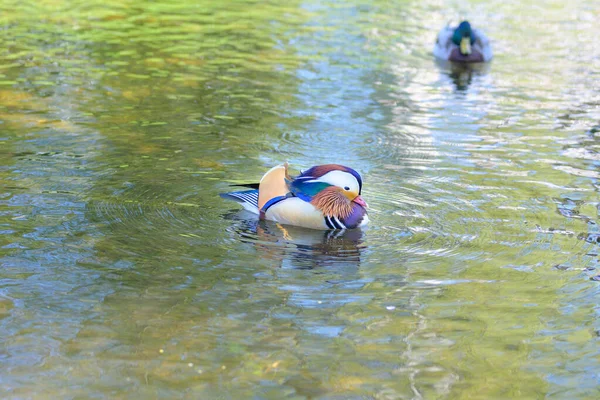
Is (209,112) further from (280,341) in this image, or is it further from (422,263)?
(280,341)

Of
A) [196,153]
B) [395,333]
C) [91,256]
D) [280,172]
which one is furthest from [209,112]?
[395,333]

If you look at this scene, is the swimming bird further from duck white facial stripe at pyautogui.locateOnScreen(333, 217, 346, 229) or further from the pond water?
duck white facial stripe at pyautogui.locateOnScreen(333, 217, 346, 229)

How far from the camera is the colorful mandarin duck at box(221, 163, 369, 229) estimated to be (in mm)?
9648

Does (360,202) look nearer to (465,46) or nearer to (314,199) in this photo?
(314,199)

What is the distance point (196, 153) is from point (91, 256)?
3.75 metres

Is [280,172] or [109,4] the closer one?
[280,172]

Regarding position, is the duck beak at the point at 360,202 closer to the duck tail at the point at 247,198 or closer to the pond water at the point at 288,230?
the pond water at the point at 288,230

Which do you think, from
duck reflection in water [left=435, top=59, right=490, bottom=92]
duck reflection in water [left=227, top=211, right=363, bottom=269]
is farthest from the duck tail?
duck reflection in water [left=435, top=59, right=490, bottom=92]

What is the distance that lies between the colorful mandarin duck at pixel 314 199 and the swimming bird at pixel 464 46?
1054 cm

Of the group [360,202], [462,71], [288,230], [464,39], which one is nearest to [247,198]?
[288,230]

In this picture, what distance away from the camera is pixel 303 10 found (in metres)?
24.4

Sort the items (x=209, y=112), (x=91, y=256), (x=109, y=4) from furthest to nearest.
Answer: (x=109, y=4) < (x=209, y=112) < (x=91, y=256)

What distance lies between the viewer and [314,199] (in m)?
9.69

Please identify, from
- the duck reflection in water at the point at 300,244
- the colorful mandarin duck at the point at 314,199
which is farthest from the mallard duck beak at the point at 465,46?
the duck reflection in water at the point at 300,244
